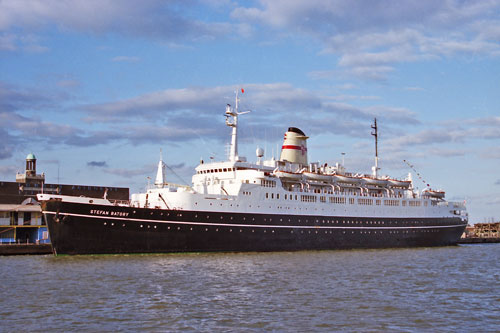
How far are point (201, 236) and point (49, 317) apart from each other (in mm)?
19918

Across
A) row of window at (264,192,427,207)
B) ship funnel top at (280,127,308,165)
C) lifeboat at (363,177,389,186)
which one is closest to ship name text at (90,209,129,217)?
row of window at (264,192,427,207)

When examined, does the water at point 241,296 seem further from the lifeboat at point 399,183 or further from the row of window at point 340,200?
the lifeboat at point 399,183

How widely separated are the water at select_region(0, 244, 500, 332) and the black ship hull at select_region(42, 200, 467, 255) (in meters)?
2.12

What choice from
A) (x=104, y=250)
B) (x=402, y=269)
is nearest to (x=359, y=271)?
(x=402, y=269)

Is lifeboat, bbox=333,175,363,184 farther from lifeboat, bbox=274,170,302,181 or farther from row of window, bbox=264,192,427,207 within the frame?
lifeboat, bbox=274,170,302,181

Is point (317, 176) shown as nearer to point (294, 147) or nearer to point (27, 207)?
point (294, 147)

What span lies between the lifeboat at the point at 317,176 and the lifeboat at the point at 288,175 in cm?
63

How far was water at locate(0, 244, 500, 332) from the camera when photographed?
15891mm

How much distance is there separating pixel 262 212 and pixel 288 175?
16.1 feet

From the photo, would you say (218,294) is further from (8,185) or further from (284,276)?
(8,185)

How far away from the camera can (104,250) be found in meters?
33.2

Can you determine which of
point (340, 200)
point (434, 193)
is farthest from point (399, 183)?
point (340, 200)

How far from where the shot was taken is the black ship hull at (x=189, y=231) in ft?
107

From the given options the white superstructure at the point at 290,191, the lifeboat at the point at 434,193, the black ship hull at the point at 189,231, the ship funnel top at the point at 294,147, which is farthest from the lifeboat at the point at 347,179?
the lifeboat at the point at 434,193
